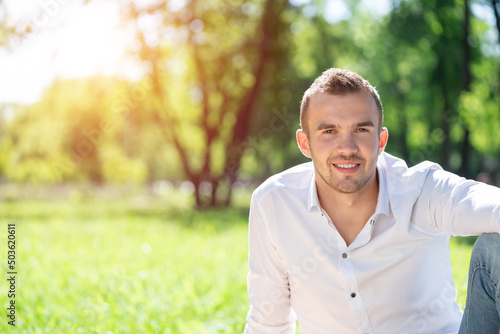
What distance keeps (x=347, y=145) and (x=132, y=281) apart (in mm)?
4452

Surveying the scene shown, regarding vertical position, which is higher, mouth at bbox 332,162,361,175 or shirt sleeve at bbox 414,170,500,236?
mouth at bbox 332,162,361,175

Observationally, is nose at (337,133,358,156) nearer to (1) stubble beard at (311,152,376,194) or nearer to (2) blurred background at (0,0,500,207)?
(1) stubble beard at (311,152,376,194)

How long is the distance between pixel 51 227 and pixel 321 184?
34.8ft

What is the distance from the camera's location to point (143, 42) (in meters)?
18.8

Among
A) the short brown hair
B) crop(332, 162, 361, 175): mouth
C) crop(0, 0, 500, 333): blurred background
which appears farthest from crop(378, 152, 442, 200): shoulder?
crop(0, 0, 500, 333): blurred background

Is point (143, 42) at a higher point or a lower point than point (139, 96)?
higher

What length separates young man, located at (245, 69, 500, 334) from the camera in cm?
274

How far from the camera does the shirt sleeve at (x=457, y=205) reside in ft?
7.66

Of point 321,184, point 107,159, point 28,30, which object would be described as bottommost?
point 107,159

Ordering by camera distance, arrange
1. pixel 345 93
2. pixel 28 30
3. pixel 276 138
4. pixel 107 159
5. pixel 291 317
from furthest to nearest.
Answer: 1. pixel 107 159
2. pixel 276 138
3. pixel 28 30
4. pixel 291 317
5. pixel 345 93

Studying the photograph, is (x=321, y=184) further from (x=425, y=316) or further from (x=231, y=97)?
(x=231, y=97)

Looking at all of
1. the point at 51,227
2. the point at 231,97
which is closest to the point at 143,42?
the point at 231,97

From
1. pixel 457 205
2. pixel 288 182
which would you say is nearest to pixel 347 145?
pixel 288 182

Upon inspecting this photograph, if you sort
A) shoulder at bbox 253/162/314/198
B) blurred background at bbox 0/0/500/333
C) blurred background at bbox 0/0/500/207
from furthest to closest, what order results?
blurred background at bbox 0/0/500/207 → blurred background at bbox 0/0/500/333 → shoulder at bbox 253/162/314/198
